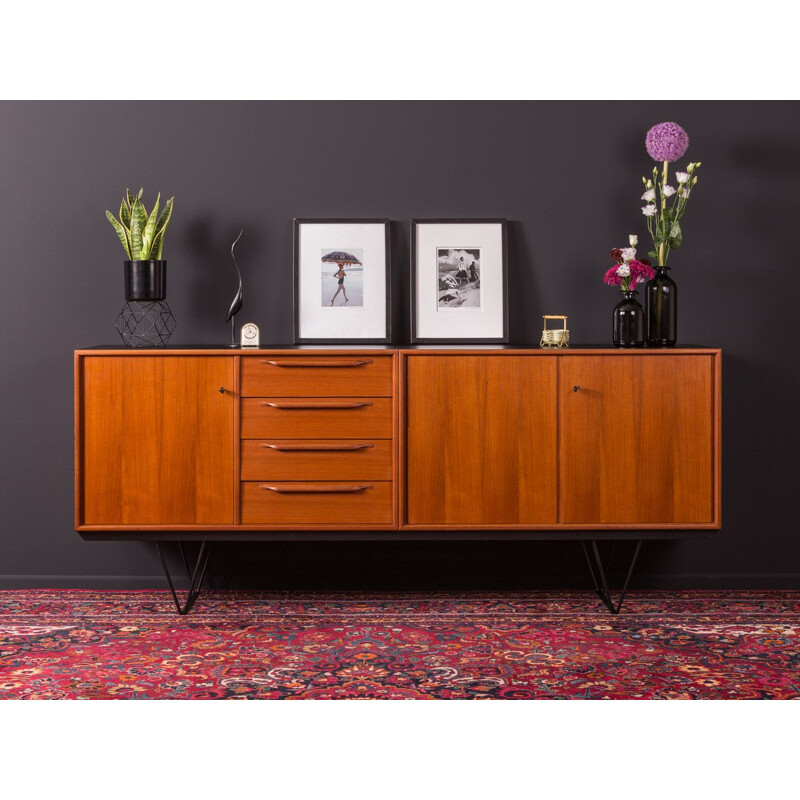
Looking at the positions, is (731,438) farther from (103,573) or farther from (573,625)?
(103,573)

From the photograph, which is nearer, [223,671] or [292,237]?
[223,671]

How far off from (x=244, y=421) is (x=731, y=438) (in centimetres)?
217

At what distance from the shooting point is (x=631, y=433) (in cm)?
355

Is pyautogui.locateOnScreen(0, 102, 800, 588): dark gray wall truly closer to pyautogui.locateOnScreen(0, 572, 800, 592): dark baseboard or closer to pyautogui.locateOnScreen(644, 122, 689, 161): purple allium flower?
pyautogui.locateOnScreen(0, 572, 800, 592): dark baseboard

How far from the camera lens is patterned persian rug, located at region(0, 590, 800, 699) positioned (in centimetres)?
300

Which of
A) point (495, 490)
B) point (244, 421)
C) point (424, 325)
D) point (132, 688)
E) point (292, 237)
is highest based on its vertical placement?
point (292, 237)

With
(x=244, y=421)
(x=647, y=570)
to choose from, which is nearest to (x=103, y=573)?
(x=244, y=421)

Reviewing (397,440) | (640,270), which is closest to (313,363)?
(397,440)

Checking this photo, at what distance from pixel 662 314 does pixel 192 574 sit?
235cm

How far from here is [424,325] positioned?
4.00 meters

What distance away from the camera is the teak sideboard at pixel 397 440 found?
3551 millimetres

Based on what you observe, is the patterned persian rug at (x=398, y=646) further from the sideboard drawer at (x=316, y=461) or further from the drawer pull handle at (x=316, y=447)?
the drawer pull handle at (x=316, y=447)

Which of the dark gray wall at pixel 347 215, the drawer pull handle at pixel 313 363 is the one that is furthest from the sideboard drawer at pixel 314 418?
the dark gray wall at pixel 347 215

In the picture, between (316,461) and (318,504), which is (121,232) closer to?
(316,461)
